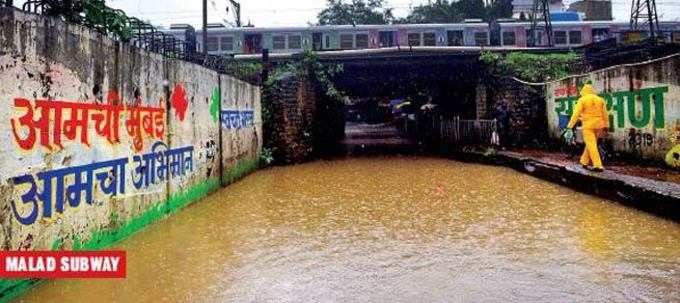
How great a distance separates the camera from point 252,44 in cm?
2636

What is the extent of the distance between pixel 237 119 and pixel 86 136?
22.6 feet

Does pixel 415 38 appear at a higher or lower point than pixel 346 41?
higher

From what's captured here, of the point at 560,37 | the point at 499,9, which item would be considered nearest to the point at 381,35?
the point at 560,37

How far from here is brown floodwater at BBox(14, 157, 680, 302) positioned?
13.6ft

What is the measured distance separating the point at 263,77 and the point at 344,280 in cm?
1260

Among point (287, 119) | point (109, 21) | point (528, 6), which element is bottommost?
point (287, 119)

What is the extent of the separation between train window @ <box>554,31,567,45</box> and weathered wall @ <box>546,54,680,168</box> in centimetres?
1457

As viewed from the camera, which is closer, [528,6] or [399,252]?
[399,252]

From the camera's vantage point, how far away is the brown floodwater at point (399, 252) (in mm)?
4148

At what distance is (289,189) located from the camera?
10.6 metres

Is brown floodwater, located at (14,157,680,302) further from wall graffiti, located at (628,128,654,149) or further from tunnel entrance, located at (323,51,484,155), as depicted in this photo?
tunnel entrance, located at (323,51,484,155)

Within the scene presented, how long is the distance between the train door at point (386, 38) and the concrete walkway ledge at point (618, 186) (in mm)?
14271

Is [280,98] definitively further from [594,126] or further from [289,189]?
[594,126]

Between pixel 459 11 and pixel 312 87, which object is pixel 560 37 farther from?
pixel 459 11
